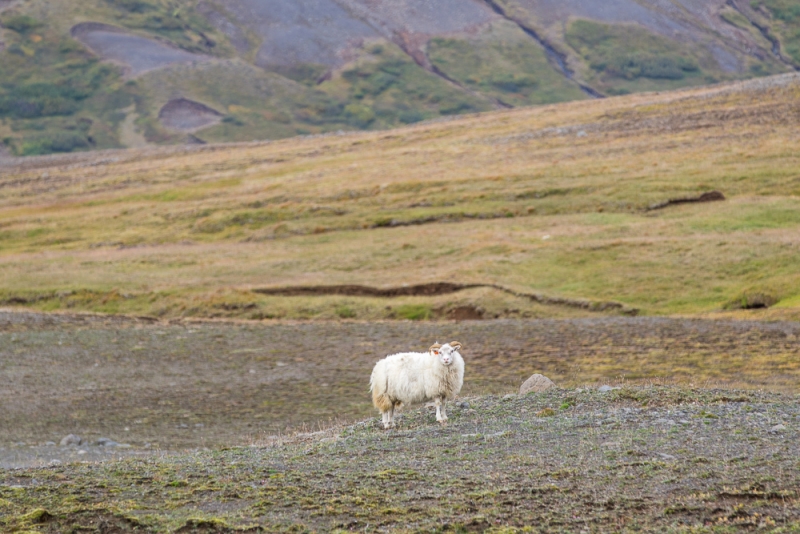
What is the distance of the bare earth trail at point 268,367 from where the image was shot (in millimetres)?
25766

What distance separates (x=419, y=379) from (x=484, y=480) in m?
5.52

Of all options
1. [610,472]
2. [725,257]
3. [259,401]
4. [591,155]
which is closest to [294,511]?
[610,472]

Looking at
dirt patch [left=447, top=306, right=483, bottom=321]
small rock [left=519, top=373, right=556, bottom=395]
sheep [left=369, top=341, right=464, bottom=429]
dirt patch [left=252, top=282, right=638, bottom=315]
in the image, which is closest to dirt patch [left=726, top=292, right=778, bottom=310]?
dirt patch [left=252, top=282, right=638, bottom=315]

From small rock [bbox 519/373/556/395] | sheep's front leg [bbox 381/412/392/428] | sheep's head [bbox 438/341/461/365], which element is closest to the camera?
sheep's head [bbox 438/341/461/365]

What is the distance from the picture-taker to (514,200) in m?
68.9

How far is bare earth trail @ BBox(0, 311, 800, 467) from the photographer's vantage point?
2577cm

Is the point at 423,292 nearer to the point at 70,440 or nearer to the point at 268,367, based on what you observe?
the point at 268,367

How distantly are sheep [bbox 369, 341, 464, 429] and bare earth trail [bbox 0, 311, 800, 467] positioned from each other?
4.41 m

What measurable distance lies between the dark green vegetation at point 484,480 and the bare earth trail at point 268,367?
5.96 meters

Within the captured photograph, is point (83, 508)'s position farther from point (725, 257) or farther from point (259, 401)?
point (725, 257)

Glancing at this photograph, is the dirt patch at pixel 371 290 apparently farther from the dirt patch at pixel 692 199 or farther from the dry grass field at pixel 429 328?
the dirt patch at pixel 692 199

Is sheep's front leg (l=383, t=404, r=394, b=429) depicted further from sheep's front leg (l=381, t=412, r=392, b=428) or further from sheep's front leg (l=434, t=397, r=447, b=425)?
sheep's front leg (l=434, t=397, r=447, b=425)

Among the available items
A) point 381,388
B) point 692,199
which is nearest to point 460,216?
point 692,199

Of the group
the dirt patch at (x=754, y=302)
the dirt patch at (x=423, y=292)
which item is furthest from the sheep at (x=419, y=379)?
the dirt patch at (x=754, y=302)
